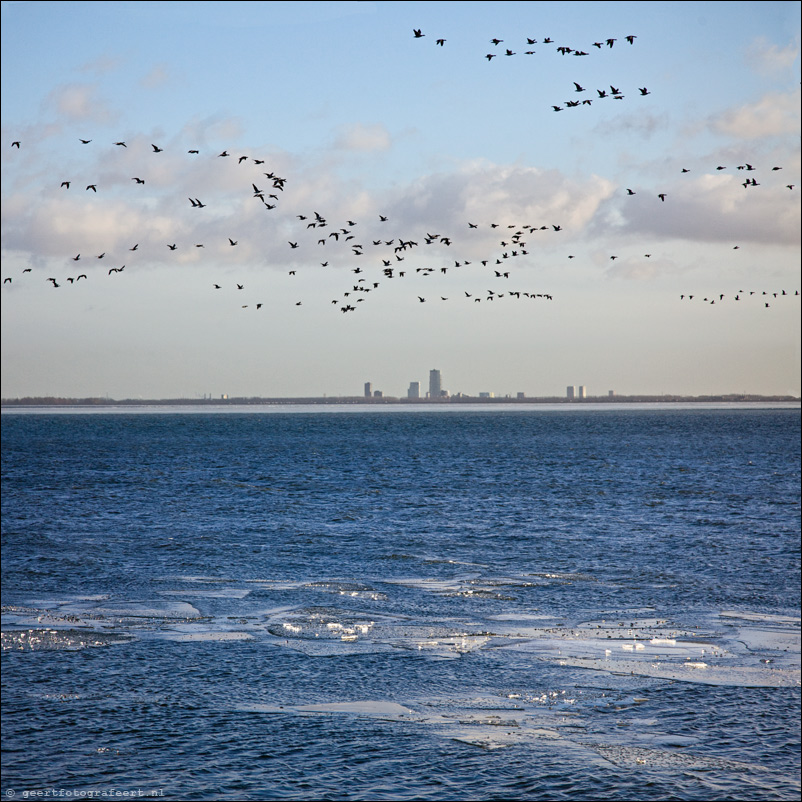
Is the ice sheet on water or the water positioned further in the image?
the ice sheet on water

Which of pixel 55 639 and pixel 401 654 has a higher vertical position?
pixel 55 639

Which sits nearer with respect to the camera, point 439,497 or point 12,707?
point 12,707

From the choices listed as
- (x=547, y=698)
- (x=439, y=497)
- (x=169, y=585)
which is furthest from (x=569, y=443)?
(x=547, y=698)

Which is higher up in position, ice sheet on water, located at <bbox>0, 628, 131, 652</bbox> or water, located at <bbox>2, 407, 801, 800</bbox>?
ice sheet on water, located at <bbox>0, 628, 131, 652</bbox>

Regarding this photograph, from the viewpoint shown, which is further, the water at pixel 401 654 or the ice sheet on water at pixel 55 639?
the ice sheet on water at pixel 55 639

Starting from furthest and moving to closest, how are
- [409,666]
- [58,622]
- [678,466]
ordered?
[678,466], [58,622], [409,666]

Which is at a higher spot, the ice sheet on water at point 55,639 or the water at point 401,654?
the ice sheet on water at point 55,639

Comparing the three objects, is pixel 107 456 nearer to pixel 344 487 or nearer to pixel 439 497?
pixel 344 487

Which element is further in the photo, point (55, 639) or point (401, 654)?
point (55, 639)
